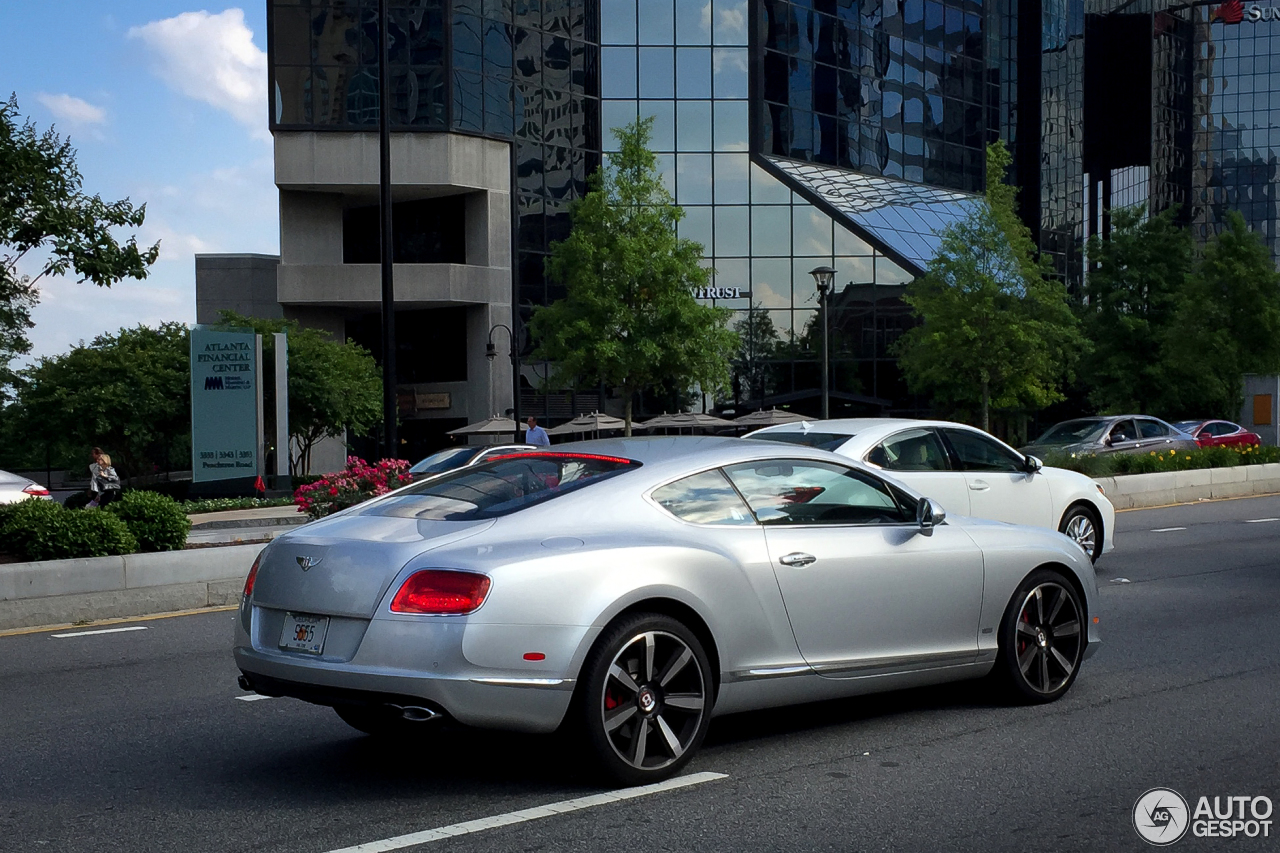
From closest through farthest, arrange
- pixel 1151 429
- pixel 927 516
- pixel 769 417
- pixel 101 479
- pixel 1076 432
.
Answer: pixel 927 516 < pixel 101 479 < pixel 1076 432 < pixel 1151 429 < pixel 769 417

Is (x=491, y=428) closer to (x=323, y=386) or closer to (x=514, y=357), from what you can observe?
(x=514, y=357)

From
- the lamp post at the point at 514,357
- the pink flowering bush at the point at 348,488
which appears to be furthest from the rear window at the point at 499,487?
the lamp post at the point at 514,357

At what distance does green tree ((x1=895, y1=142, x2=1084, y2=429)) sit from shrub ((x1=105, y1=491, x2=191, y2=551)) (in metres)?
30.0

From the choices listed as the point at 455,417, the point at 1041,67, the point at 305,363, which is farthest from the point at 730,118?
the point at 1041,67

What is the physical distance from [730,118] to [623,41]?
206 inches

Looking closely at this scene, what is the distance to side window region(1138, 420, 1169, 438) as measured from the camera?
1168 inches

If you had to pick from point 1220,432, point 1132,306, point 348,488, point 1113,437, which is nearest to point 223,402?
point 348,488

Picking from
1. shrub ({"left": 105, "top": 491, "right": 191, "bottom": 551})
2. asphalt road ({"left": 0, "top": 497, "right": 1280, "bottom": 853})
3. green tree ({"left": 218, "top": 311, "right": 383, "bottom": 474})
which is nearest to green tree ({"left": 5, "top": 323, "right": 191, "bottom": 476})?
green tree ({"left": 218, "top": 311, "right": 383, "bottom": 474})

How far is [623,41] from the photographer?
5322 cm

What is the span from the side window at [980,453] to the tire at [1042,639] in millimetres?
5333

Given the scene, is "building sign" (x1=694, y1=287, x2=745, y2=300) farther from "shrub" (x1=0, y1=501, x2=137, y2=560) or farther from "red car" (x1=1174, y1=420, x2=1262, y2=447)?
"shrub" (x1=0, y1=501, x2=137, y2=560)

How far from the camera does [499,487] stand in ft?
20.3

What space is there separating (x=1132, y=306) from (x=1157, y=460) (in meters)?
25.1

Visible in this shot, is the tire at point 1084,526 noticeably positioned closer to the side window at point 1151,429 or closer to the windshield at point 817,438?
the windshield at point 817,438
